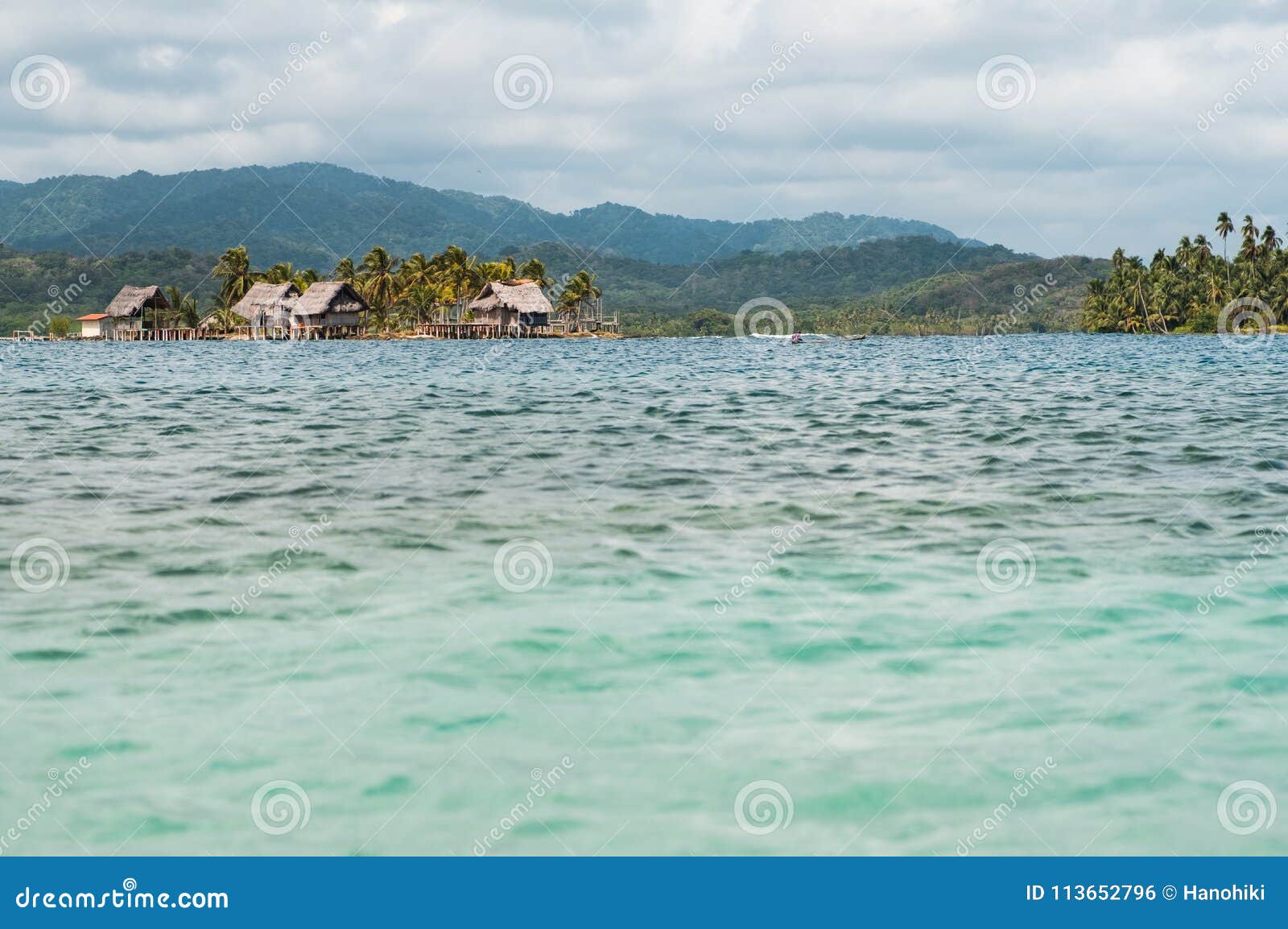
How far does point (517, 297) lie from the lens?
114625mm

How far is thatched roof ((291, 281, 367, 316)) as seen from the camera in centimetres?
11194

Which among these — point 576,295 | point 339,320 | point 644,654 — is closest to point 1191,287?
point 576,295

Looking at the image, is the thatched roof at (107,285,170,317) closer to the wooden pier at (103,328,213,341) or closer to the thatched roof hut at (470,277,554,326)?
the wooden pier at (103,328,213,341)

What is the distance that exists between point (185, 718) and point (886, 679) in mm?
4648

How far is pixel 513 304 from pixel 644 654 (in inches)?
4242

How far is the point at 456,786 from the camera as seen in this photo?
20.9ft

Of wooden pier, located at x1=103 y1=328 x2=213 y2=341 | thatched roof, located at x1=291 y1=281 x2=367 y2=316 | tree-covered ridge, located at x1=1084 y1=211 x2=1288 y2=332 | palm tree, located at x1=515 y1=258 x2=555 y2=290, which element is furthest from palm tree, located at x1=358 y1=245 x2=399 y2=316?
tree-covered ridge, located at x1=1084 y1=211 x2=1288 y2=332

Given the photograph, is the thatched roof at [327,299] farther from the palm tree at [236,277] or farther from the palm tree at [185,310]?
the palm tree at [185,310]

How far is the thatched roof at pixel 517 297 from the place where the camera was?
11425 centimetres

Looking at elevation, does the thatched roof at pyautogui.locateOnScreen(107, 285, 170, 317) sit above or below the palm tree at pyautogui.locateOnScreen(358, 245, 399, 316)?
below

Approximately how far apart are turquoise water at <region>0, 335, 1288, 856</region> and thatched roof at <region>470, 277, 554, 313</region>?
96.1 metres

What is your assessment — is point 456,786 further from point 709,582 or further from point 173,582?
point 173,582

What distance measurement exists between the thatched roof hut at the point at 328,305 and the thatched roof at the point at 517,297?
1360 centimetres
